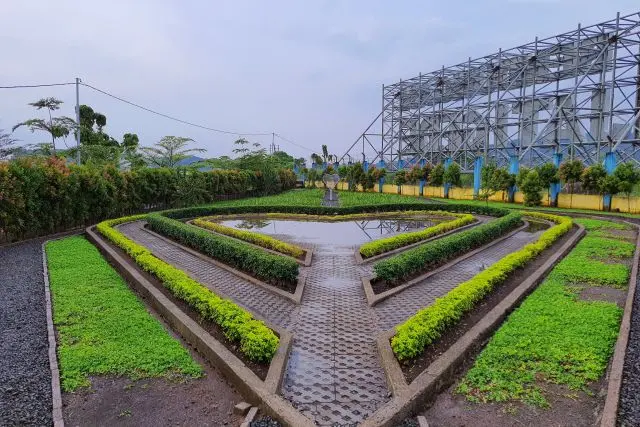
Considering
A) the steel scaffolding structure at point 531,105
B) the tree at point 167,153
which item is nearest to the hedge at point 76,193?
the tree at point 167,153

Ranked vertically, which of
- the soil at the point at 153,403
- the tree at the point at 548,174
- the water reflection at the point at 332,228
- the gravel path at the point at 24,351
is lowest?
the soil at the point at 153,403

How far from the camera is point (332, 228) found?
15680 mm

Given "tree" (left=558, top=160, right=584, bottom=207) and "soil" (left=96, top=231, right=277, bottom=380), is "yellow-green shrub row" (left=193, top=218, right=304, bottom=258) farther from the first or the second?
"tree" (left=558, top=160, right=584, bottom=207)

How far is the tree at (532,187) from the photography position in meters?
22.8

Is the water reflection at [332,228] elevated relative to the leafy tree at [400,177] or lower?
lower

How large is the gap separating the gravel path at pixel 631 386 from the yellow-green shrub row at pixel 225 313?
11.0ft

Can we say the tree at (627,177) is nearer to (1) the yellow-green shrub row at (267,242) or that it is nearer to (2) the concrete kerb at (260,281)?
(1) the yellow-green shrub row at (267,242)

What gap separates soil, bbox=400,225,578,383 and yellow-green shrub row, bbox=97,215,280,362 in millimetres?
1544

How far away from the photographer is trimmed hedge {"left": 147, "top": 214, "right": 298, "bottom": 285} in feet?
26.5

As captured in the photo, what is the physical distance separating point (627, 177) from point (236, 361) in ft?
67.2

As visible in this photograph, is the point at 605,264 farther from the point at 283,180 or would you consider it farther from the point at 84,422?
the point at 283,180

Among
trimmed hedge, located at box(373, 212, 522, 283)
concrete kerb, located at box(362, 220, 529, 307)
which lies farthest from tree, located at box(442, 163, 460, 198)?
concrete kerb, located at box(362, 220, 529, 307)

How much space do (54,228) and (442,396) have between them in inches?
572

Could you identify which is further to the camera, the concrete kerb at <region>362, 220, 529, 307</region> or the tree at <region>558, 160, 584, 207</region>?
the tree at <region>558, 160, 584, 207</region>
